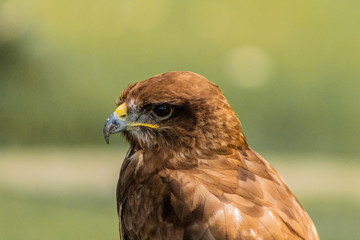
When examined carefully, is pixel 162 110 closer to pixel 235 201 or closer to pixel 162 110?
pixel 162 110

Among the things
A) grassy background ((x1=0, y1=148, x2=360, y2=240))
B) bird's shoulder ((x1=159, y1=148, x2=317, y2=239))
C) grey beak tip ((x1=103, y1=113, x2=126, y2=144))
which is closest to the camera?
bird's shoulder ((x1=159, y1=148, x2=317, y2=239))

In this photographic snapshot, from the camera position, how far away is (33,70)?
12.4m

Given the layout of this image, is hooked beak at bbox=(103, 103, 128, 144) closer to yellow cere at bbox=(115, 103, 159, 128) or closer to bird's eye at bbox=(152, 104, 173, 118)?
yellow cere at bbox=(115, 103, 159, 128)

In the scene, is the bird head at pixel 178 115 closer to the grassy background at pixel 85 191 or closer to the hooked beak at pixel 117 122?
the hooked beak at pixel 117 122

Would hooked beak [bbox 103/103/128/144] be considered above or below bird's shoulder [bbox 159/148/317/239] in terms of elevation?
above

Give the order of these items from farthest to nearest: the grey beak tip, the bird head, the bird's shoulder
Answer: the grey beak tip, the bird head, the bird's shoulder

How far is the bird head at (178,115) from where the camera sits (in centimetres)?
415

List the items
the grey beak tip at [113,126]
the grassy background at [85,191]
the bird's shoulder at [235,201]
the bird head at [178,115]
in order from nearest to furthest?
the bird's shoulder at [235,201] → the bird head at [178,115] → the grey beak tip at [113,126] → the grassy background at [85,191]

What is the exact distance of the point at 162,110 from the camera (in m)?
Result: 4.23

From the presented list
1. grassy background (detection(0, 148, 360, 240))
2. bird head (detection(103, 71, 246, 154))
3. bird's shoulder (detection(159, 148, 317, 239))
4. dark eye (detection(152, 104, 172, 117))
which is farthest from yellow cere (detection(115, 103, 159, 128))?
grassy background (detection(0, 148, 360, 240))

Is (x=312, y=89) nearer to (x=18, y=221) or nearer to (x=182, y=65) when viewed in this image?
(x=182, y=65)

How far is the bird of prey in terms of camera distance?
3.80 meters

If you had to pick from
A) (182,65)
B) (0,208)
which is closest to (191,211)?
(0,208)

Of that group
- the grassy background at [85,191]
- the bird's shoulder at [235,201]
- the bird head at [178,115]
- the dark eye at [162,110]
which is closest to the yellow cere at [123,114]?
the bird head at [178,115]
